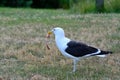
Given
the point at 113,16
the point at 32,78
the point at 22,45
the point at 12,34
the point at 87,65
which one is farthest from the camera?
the point at 113,16

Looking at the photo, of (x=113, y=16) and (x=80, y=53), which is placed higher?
(x=80, y=53)

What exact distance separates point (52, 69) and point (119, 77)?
106 cm

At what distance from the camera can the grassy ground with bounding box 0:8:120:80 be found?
6.96m

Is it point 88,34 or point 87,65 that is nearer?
point 87,65

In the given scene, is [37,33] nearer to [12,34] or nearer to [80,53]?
[12,34]

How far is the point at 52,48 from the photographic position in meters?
8.68

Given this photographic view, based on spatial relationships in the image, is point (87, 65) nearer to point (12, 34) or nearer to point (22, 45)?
point (22, 45)

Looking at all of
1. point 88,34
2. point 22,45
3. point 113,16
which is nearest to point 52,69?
point 22,45

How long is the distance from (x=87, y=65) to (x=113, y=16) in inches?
227

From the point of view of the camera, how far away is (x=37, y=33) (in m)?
10.5

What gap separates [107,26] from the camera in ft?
37.3

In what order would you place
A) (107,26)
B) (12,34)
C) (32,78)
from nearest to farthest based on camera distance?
(32,78) < (12,34) < (107,26)

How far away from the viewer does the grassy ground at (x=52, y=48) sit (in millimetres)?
6957

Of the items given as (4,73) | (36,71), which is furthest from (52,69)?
(4,73)
